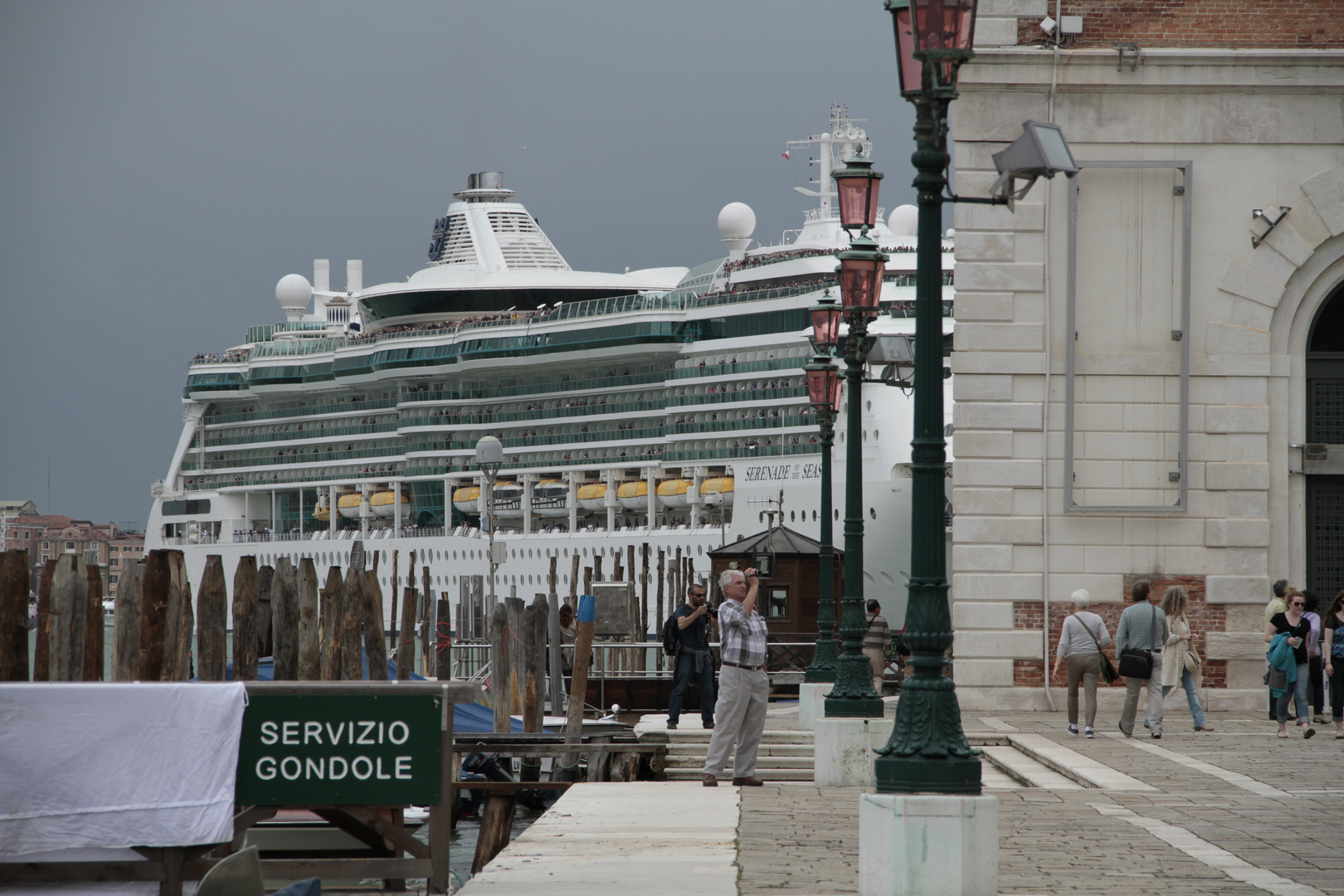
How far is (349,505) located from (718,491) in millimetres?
17371

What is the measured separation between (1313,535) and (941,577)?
10.1 meters

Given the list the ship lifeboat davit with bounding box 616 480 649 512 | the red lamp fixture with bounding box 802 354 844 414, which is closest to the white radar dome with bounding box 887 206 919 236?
the ship lifeboat davit with bounding box 616 480 649 512

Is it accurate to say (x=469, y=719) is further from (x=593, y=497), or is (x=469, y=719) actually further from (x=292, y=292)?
(x=292, y=292)

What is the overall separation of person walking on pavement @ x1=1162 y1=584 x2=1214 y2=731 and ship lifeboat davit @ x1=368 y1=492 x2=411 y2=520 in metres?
43.1

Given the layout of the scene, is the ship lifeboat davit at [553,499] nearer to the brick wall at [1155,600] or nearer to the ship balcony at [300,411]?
the ship balcony at [300,411]

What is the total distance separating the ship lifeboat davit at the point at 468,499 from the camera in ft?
169

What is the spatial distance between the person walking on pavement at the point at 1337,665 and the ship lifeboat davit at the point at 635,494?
35055mm

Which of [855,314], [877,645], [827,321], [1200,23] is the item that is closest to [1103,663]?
[855,314]

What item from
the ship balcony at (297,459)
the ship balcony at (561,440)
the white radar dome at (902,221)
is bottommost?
the ship balcony at (297,459)

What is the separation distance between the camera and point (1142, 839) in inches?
315

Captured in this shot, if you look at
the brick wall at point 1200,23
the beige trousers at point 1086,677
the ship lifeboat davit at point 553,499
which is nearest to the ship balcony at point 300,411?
the ship lifeboat davit at point 553,499

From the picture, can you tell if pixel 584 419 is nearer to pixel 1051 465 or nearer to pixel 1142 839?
pixel 1051 465

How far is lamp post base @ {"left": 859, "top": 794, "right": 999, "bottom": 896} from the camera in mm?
6113

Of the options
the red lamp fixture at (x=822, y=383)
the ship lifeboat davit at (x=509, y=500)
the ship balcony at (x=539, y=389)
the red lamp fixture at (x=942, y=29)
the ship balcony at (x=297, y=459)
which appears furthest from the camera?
the ship balcony at (x=297, y=459)
